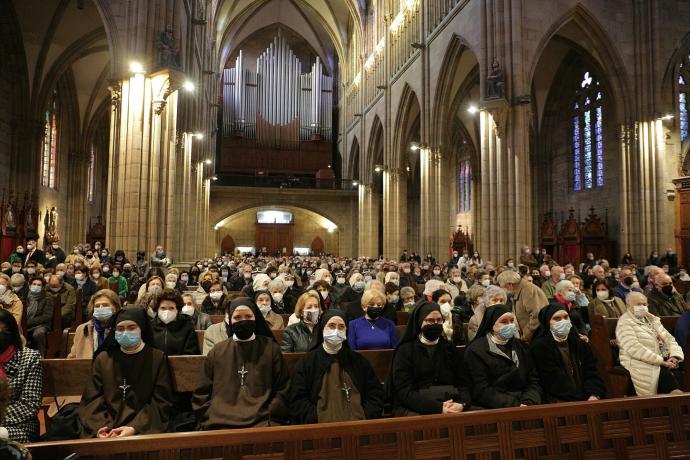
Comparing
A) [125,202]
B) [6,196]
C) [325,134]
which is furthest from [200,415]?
[325,134]

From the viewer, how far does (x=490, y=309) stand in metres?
3.67

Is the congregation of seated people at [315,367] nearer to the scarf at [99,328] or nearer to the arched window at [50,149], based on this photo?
the scarf at [99,328]

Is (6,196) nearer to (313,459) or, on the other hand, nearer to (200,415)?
(200,415)

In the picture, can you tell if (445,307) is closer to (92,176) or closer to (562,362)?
(562,362)

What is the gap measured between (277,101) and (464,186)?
17188 millimetres

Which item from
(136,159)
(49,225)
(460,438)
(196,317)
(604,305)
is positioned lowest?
(460,438)

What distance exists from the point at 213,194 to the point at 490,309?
31631 mm

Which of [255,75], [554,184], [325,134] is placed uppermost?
[255,75]

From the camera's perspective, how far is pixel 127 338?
320cm

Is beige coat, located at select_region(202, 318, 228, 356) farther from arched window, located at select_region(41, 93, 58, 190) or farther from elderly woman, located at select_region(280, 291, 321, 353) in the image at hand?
arched window, located at select_region(41, 93, 58, 190)

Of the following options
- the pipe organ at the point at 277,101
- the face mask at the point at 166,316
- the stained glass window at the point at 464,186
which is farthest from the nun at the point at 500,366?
the pipe organ at the point at 277,101

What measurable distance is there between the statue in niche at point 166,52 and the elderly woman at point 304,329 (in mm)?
10078

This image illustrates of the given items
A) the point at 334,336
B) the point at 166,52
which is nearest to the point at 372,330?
the point at 334,336

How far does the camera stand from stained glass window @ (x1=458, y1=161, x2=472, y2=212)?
3074cm
